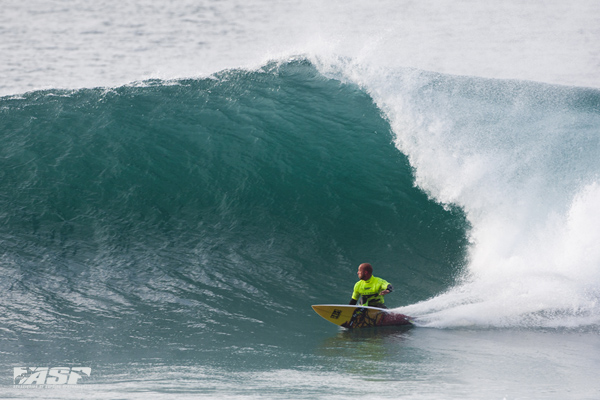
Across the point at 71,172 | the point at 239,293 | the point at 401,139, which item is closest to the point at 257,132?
the point at 401,139

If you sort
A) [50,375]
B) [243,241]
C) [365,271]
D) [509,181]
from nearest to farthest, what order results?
[50,375], [365,271], [243,241], [509,181]

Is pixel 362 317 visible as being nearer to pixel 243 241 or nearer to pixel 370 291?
pixel 370 291

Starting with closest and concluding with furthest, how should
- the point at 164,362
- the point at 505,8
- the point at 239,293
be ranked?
1. the point at 164,362
2. the point at 239,293
3. the point at 505,8

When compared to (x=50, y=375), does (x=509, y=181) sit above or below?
above

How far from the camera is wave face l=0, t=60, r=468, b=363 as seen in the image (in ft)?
24.4

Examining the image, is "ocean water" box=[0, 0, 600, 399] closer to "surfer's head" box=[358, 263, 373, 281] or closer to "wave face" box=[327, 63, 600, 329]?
"wave face" box=[327, 63, 600, 329]

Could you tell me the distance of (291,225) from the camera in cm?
959

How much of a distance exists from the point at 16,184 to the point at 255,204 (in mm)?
4413

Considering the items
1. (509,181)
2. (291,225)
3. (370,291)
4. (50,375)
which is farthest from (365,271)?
(509,181)

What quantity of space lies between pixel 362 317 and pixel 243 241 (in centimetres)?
284

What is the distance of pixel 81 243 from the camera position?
8914 millimetres

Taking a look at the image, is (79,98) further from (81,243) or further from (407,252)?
(407,252)

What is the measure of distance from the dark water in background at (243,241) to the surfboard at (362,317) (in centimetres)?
19

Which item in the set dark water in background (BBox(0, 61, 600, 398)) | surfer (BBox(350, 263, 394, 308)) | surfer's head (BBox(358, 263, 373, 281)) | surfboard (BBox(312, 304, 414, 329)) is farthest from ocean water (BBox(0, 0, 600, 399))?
surfer's head (BBox(358, 263, 373, 281))
